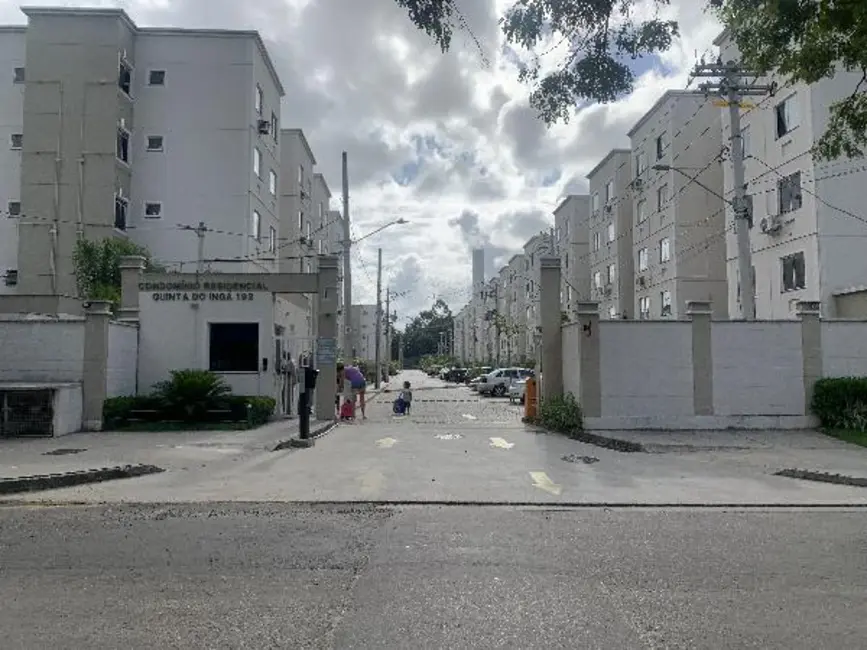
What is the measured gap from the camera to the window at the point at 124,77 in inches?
1447

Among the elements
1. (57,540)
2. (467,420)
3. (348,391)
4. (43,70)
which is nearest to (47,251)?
(43,70)

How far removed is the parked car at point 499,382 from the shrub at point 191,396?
84.9ft

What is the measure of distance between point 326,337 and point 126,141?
22.3 meters

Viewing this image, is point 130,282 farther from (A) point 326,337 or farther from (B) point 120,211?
(B) point 120,211

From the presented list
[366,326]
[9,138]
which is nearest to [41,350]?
[9,138]

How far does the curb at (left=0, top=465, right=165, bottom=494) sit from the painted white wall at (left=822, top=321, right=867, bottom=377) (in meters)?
15.5

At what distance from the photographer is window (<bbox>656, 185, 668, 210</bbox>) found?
42.1 m

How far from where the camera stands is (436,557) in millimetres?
6797

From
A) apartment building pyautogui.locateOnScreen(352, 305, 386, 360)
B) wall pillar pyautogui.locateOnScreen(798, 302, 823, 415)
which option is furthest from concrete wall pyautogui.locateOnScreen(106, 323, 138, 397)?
apartment building pyautogui.locateOnScreen(352, 305, 386, 360)

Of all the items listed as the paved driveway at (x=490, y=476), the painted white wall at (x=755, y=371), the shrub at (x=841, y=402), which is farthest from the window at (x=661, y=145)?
the paved driveway at (x=490, y=476)

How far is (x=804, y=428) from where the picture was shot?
1862 centimetres

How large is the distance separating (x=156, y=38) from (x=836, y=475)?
123 feet

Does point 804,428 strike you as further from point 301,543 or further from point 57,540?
point 57,540

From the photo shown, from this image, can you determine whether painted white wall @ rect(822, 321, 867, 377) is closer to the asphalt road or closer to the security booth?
the asphalt road
